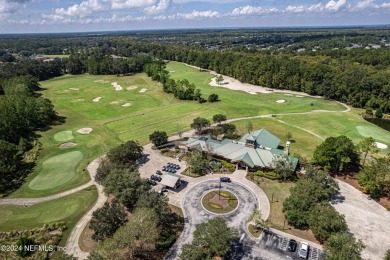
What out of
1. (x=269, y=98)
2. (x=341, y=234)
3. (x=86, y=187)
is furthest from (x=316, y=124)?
(x=86, y=187)

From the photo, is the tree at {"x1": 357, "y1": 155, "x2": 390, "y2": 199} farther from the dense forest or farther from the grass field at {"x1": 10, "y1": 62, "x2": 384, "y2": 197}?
the dense forest

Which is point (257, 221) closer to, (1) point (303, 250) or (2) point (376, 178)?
(1) point (303, 250)

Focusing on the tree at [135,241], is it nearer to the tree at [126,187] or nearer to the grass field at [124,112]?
the tree at [126,187]

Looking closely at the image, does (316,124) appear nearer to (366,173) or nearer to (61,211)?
(366,173)

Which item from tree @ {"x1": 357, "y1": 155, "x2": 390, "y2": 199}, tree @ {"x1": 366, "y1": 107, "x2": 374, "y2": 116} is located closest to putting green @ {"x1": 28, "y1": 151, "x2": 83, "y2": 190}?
tree @ {"x1": 357, "y1": 155, "x2": 390, "y2": 199}

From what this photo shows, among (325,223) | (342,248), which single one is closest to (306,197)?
(325,223)

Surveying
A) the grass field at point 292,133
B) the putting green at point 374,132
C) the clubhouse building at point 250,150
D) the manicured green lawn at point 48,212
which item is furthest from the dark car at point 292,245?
the putting green at point 374,132
